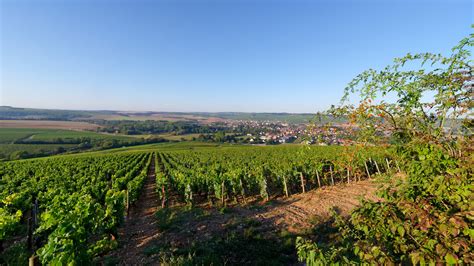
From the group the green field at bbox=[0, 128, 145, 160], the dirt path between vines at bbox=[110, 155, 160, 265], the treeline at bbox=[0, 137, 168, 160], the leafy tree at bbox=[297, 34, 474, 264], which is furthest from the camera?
the green field at bbox=[0, 128, 145, 160]

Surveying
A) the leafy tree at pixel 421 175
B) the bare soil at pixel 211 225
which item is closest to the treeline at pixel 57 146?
the bare soil at pixel 211 225

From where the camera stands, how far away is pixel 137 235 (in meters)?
A: 10.5

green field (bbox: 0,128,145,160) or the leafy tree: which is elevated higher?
the leafy tree

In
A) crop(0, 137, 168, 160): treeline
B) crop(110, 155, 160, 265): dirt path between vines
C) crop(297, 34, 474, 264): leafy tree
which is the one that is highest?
crop(297, 34, 474, 264): leafy tree

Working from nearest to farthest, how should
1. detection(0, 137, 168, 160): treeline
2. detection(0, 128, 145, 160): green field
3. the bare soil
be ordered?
the bare soil → detection(0, 137, 168, 160): treeline → detection(0, 128, 145, 160): green field

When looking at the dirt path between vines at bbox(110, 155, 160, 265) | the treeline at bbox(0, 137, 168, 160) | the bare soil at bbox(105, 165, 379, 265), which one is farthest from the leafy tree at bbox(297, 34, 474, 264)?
the treeline at bbox(0, 137, 168, 160)

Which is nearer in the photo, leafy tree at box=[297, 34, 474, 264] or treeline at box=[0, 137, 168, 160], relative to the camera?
leafy tree at box=[297, 34, 474, 264]

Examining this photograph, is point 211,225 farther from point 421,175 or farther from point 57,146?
point 57,146

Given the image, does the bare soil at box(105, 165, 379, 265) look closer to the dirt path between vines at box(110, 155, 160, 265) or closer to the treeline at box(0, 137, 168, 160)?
the dirt path between vines at box(110, 155, 160, 265)

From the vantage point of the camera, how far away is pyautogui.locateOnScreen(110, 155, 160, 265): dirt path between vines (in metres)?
7.98

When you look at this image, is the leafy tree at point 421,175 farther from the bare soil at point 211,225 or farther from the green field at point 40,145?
the green field at point 40,145

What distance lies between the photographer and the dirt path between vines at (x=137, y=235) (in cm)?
798

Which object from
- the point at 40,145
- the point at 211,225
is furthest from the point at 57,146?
the point at 211,225

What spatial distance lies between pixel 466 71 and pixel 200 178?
1752cm
